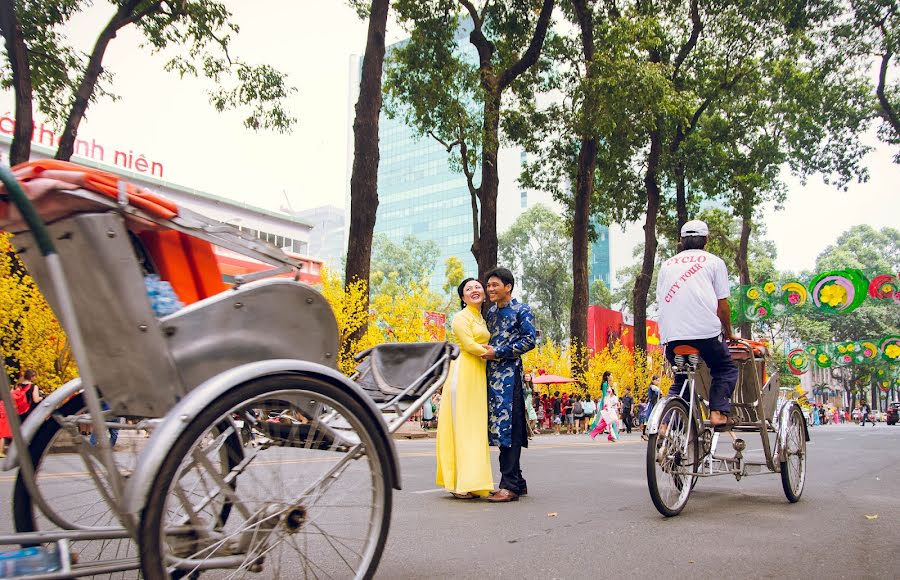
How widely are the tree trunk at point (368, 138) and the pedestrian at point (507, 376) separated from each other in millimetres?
10562

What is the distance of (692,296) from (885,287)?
2515cm

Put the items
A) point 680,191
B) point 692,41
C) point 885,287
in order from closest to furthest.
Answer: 1. point 692,41
2. point 885,287
3. point 680,191

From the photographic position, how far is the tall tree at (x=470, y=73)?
779 inches

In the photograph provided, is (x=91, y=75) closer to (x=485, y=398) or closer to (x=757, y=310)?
(x=485, y=398)

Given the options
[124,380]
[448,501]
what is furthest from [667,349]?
[124,380]

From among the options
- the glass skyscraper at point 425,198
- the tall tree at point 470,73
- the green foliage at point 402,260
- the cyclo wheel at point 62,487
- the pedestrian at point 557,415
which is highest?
the glass skyscraper at point 425,198

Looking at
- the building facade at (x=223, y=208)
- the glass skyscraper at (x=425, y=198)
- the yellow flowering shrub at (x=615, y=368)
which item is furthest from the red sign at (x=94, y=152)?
the glass skyscraper at (x=425, y=198)

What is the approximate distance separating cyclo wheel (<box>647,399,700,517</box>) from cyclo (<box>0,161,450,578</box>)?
2116 millimetres

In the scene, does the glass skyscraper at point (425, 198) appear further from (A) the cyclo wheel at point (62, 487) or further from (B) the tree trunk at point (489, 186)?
(A) the cyclo wheel at point (62, 487)

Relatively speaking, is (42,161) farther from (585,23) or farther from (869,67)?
(869,67)

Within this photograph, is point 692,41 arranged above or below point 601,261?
below

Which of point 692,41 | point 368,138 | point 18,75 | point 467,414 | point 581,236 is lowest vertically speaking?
point 467,414

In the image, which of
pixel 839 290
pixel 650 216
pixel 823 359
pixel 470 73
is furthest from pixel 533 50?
pixel 823 359

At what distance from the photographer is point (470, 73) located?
20.3 metres
